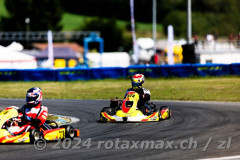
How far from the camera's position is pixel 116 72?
3369 cm

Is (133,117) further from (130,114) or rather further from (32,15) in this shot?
(32,15)

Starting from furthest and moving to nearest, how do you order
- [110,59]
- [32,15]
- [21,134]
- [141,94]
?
[32,15]
[110,59]
[141,94]
[21,134]

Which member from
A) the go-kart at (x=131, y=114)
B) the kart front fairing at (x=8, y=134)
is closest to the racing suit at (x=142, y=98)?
the go-kart at (x=131, y=114)

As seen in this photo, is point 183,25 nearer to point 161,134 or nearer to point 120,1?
point 120,1

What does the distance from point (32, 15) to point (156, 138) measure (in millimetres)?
82764

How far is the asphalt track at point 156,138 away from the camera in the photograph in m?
10.8

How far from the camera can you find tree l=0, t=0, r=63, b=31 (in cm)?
9056

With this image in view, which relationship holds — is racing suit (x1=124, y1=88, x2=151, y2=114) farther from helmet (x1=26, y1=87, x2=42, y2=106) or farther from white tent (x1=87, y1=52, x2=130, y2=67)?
white tent (x1=87, y1=52, x2=130, y2=67)

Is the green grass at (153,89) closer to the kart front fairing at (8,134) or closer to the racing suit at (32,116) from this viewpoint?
the racing suit at (32,116)

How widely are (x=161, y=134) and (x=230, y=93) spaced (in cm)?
1220

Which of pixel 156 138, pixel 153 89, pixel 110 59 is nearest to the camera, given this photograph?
pixel 156 138

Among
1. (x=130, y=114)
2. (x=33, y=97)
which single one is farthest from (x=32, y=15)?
(x=33, y=97)

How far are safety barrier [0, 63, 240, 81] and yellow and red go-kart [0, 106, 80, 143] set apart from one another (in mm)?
20534

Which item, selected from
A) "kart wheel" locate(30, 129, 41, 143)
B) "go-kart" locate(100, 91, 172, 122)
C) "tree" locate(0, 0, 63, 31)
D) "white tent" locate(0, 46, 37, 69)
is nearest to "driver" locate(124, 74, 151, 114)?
"go-kart" locate(100, 91, 172, 122)
